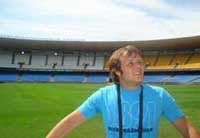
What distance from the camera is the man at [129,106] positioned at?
3.46 m

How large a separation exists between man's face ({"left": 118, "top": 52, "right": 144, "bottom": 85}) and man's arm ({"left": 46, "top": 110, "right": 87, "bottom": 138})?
498mm

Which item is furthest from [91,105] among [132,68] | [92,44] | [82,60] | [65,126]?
[82,60]

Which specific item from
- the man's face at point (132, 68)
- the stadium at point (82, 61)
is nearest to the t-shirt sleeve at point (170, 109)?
the man's face at point (132, 68)

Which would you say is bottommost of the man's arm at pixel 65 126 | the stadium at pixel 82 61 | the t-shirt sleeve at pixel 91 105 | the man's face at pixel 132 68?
the stadium at pixel 82 61

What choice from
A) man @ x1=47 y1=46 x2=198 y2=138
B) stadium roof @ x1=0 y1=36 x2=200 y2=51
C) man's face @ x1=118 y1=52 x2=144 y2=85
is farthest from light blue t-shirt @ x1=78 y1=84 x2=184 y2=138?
stadium roof @ x1=0 y1=36 x2=200 y2=51

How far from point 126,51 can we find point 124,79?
23 centimetres

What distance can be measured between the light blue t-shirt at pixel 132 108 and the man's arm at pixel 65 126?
75mm

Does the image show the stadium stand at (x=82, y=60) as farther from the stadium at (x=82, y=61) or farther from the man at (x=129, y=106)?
the man at (x=129, y=106)

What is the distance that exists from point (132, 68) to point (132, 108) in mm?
331

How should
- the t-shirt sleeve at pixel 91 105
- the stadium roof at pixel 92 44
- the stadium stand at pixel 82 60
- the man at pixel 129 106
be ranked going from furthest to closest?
1. the stadium stand at pixel 82 60
2. the stadium roof at pixel 92 44
3. the t-shirt sleeve at pixel 91 105
4. the man at pixel 129 106

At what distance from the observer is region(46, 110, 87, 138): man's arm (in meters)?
3.47

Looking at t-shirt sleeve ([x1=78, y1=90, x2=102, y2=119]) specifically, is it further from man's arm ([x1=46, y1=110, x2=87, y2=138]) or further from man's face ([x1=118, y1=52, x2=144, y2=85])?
man's face ([x1=118, y1=52, x2=144, y2=85])

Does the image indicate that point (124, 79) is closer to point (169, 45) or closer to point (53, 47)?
point (169, 45)

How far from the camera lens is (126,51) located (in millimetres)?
3555
